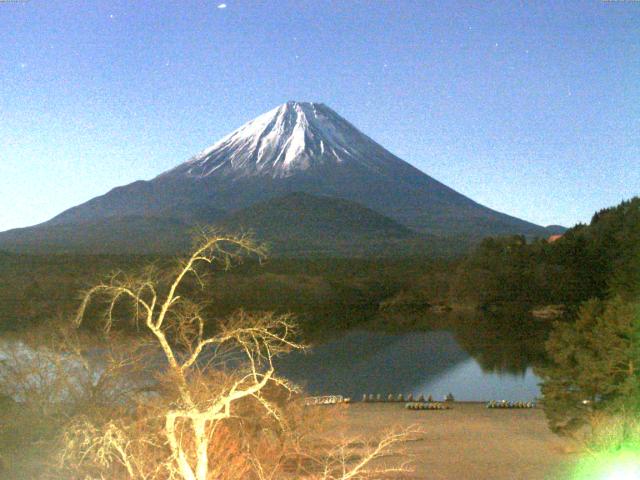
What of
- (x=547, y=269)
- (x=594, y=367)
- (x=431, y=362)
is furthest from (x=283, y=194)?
(x=594, y=367)

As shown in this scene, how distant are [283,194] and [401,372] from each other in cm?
7660

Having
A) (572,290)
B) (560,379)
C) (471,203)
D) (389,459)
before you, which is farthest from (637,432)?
(471,203)

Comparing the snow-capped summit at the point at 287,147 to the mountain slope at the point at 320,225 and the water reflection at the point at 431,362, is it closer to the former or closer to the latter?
the mountain slope at the point at 320,225

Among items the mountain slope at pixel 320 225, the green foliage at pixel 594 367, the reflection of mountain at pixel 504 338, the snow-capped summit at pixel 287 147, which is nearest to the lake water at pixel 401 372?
the reflection of mountain at pixel 504 338

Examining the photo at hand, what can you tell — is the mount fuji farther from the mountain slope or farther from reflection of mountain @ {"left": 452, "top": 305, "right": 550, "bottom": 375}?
reflection of mountain @ {"left": 452, "top": 305, "right": 550, "bottom": 375}

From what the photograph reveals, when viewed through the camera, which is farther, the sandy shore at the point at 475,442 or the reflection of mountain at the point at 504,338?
the reflection of mountain at the point at 504,338

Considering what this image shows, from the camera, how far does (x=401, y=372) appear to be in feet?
70.9

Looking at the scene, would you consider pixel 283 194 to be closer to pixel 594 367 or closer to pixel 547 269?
pixel 547 269

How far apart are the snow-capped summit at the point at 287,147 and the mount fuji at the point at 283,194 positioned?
147 mm

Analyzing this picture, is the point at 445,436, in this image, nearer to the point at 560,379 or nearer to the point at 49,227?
the point at 560,379

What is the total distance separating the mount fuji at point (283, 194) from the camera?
80938 millimetres

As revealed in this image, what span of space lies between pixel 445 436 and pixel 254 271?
122 feet

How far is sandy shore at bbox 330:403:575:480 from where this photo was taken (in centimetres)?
852

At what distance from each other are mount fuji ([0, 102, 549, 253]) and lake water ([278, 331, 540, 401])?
4387 centimetres
